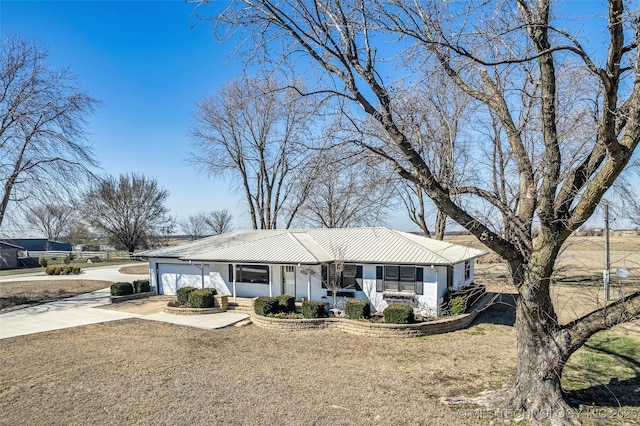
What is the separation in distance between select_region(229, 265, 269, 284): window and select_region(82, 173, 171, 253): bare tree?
3081 centimetres

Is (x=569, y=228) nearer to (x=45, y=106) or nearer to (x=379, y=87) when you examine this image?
(x=379, y=87)

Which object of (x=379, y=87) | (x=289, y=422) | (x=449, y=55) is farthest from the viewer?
(x=289, y=422)

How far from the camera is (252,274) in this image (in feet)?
57.0

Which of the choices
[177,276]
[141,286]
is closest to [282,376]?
[177,276]

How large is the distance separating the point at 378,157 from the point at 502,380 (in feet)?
19.2

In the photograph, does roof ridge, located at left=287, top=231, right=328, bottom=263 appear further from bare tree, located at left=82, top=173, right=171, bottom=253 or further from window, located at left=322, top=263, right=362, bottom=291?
bare tree, located at left=82, top=173, right=171, bottom=253

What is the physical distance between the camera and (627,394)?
7363mm

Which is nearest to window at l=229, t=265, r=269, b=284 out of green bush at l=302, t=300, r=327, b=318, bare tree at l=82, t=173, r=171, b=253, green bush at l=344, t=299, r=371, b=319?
green bush at l=302, t=300, r=327, b=318

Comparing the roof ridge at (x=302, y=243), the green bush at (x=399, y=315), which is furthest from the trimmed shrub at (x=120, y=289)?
the green bush at (x=399, y=315)

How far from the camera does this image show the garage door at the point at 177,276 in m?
19.1

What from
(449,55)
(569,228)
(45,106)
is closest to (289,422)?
(569,228)

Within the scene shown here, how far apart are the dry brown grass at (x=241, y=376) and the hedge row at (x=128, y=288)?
6051mm

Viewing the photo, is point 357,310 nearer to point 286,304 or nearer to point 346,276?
point 346,276

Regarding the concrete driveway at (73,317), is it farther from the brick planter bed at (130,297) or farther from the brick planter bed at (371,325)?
the brick planter bed at (371,325)
